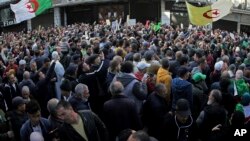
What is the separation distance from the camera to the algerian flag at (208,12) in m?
16.8

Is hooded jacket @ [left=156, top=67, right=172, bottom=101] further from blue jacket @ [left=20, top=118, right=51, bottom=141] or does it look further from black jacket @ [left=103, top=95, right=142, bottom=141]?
blue jacket @ [left=20, top=118, right=51, bottom=141]

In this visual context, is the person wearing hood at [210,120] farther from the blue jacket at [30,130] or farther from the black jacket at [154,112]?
the blue jacket at [30,130]

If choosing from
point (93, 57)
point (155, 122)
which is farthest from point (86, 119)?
point (93, 57)

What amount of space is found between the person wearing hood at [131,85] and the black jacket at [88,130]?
1.96 metres

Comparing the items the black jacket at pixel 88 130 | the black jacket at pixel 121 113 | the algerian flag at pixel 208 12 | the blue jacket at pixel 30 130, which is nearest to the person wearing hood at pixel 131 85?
the black jacket at pixel 121 113

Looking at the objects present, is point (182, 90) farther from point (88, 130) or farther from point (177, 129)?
point (88, 130)

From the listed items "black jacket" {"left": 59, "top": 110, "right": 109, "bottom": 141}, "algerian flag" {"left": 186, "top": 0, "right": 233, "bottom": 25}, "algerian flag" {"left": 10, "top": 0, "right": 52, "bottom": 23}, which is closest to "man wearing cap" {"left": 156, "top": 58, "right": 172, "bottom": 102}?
"black jacket" {"left": 59, "top": 110, "right": 109, "bottom": 141}

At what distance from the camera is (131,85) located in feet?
24.9

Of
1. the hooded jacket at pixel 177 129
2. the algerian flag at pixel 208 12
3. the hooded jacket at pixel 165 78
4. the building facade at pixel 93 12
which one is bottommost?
the building facade at pixel 93 12

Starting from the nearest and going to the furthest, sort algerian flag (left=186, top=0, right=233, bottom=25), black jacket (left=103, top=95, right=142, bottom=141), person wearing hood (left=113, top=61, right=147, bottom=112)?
1. black jacket (left=103, top=95, right=142, bottom=141)
2. person wearing hood (left=113, top=61, right=147, bottom=112)
3. algerian flag (left=186, top=0, right=233, bottom=25)

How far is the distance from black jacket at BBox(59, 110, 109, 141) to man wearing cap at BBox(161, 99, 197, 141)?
1.00m

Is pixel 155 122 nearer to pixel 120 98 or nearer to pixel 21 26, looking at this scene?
pixel 120 98

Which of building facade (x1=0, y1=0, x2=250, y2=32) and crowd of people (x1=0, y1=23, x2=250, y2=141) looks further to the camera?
building facade (x1=0, y1=0, x2=250, y2=32)

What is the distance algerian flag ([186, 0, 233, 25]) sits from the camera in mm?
16750
